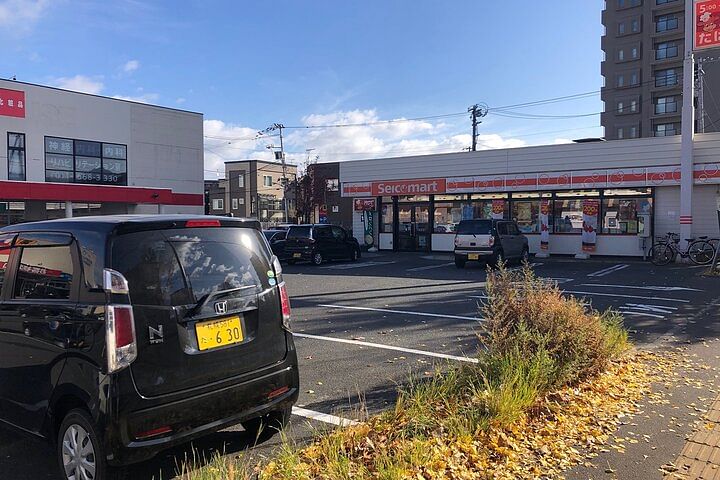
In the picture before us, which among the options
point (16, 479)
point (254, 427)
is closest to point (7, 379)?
point (16, 479)

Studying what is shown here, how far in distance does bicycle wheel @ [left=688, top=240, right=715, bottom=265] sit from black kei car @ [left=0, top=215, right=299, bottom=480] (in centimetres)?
1999

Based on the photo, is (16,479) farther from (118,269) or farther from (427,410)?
(427,410)

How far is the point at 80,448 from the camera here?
3.49 m

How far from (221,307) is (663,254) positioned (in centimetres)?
2020

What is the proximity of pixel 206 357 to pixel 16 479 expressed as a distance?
1615 millimetres

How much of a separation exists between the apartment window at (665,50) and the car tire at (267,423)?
209 ft

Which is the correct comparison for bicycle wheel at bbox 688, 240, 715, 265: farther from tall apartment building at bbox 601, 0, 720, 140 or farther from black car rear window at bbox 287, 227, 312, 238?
tall apartment building at bbox 601, 0, 720, 140

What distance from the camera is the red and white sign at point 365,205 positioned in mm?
29828

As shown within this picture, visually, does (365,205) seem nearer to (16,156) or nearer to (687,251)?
(687,251)

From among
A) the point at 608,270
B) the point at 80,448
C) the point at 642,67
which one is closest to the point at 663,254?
the point at 608,270

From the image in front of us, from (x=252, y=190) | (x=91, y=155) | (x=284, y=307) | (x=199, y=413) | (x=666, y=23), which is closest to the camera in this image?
(x=199, y=413)

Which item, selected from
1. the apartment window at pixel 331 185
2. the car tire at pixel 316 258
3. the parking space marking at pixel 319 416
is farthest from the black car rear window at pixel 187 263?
the apartment window at pixel 331 185

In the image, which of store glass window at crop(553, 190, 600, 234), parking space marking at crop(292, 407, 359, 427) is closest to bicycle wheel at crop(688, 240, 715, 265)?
store glass window at crop(553, 190, 600, 234)

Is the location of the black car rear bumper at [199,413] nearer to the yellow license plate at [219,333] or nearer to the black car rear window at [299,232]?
the yellow license plate at [219,333]
